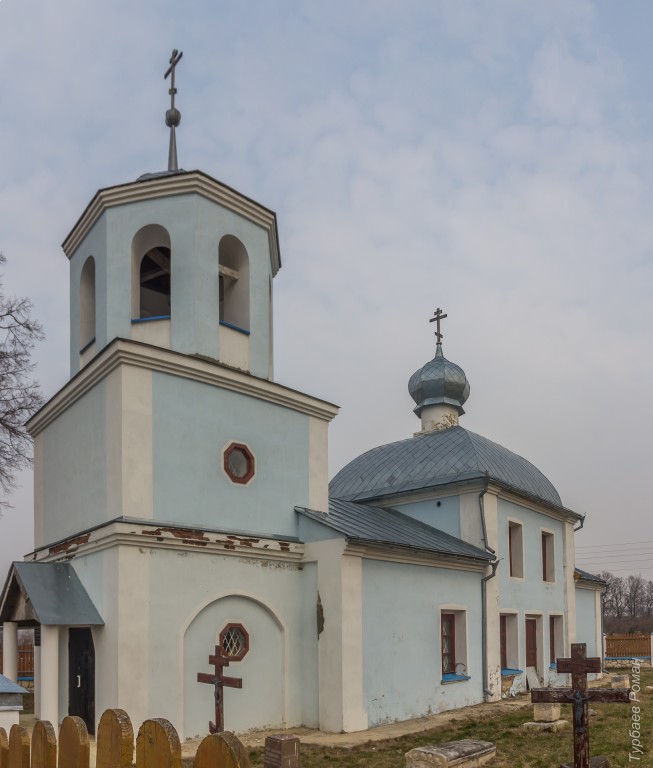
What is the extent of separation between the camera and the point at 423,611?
12.5 meters

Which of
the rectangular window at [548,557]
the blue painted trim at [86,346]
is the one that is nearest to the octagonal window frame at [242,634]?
the blue painted trim at [86,346]

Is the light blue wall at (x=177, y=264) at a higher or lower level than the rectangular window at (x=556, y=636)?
higher

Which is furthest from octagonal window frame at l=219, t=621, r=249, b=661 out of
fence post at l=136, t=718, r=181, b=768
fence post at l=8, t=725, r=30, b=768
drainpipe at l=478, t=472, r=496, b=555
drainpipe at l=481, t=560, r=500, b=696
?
fence post at l=136, t=718, r=181, b=768

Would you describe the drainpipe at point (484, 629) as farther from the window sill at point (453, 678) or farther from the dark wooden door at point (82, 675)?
the dark wooden door at point (82, 675)

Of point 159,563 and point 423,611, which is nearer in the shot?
point 159,563

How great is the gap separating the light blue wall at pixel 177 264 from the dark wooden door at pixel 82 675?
3.79 metres

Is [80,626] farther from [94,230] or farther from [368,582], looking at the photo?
[94,230]

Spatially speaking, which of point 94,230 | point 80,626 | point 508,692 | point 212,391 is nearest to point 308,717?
point 80,626

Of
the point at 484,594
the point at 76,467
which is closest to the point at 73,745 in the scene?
the point at 76,467

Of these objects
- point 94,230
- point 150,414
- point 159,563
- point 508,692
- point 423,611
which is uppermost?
point 94,230

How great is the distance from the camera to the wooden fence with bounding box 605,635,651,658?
28.0 meters

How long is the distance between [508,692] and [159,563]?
27.2 ft

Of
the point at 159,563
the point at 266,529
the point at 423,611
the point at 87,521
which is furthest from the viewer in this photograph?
the point at 423,611

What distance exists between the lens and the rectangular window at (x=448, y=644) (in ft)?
43.5
